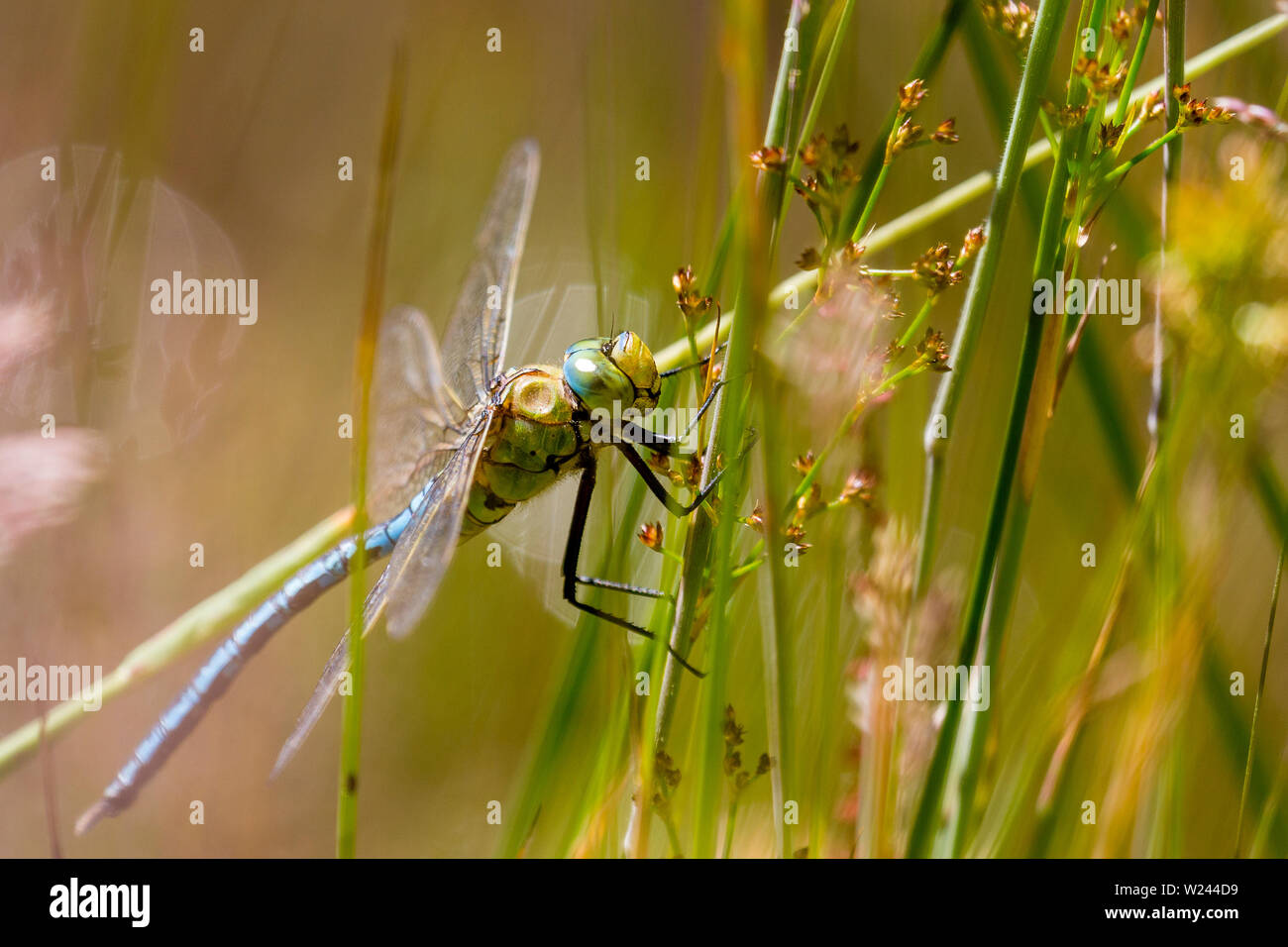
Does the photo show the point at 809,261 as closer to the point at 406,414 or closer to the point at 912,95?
the point at 912,95

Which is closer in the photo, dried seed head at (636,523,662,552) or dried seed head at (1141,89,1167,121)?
dried seed head at (1141,89,1167,121)

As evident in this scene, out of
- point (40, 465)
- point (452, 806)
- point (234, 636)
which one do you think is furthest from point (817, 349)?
point (452, 806)

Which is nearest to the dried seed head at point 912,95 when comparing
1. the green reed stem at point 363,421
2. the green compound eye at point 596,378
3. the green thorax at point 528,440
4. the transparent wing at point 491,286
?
the green reed stem at point 363,421

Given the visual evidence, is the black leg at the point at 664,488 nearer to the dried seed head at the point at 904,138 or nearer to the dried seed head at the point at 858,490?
the dried seed head at the point at 858,490

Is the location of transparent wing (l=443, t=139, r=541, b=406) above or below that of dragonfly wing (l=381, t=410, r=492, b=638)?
above

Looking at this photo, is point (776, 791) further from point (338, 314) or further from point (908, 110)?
point (338, 314)
